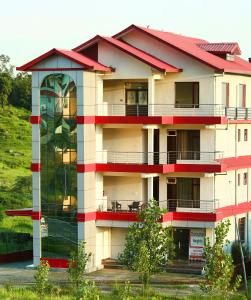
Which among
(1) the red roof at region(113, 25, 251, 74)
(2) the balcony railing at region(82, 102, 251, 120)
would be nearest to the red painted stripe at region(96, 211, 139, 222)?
(2) the balcony railing at region(82, 102, 251, 120)

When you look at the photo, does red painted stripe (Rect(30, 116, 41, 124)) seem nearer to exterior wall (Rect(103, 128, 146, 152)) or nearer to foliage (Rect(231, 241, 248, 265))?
exterior wall (Rect(103, 128, 146, 152))

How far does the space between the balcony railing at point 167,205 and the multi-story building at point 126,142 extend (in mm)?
43

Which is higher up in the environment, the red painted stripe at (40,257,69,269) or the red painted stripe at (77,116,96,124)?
the red painted stripe at (77,116,96,124)

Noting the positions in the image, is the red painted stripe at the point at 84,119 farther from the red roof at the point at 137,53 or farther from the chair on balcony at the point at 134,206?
the chair on balcony at the point at 134,206

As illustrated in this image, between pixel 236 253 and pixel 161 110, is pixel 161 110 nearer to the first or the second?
Answer: pixel 161 110

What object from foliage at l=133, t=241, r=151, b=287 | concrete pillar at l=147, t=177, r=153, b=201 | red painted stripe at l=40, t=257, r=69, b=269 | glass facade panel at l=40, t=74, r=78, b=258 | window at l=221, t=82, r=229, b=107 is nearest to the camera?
foliage at l=133, t=241, r=151, b=287

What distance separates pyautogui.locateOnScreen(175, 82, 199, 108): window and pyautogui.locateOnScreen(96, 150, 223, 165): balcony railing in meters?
2.10

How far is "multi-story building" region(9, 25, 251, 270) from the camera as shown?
40000 millimetres

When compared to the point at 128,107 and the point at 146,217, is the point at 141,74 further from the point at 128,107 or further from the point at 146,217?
the point at 146,217

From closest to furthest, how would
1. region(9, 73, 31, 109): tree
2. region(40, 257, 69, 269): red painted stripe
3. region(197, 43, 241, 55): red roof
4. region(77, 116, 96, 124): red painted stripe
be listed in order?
region(77, 116, 96, 124): red painted stripe
region(40, 257, 69, 269): red painted stripe
region(197, 43, 241, 55): red roof
region(9, 73, 31, 109): tree

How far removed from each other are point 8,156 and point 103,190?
35095 millimetres

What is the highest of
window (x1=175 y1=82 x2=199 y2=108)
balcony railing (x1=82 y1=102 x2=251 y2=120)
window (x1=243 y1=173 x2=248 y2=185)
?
window (x1=175 y1=82 x2=199 y2=108)

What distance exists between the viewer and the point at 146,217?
36.3 meters

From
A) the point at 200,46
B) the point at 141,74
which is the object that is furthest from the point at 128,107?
the point at 200,46
